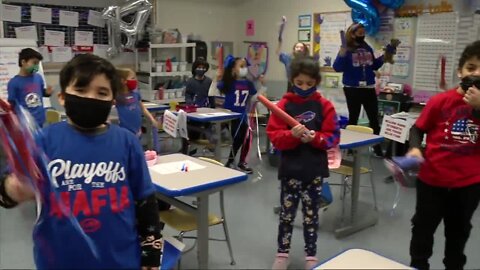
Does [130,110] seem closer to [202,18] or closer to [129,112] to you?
[129,112]

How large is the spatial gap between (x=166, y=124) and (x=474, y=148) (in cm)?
283

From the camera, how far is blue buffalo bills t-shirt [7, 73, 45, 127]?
418cm

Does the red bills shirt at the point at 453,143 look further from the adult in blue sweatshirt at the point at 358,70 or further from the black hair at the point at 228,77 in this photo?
the black hair at the point at 228,77

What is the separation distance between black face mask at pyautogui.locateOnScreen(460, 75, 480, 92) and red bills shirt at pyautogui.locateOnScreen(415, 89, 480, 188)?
0.07m

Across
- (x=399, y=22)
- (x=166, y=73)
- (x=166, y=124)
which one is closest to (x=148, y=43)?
(x=166, y=73)

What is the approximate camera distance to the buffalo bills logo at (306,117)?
2.55m

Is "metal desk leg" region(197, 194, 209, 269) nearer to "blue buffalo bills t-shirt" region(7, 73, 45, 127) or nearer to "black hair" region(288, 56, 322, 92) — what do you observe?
"black hair" region(288, 56, 322, 92)

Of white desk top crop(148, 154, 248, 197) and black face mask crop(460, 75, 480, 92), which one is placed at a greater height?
black face mask crop(460, 75, 480, 92)

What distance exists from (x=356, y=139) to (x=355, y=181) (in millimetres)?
326

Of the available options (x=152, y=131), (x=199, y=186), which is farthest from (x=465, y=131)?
(x=152, y=131)

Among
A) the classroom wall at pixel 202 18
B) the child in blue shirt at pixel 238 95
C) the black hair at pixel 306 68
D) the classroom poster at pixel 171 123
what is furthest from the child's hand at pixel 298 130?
the classroom wall at pixel 202 18

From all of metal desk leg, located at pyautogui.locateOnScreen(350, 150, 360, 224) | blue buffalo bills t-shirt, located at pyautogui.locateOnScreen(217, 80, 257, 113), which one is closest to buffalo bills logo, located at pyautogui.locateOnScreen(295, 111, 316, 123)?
metal desk leg, located at pyautogui.locateOnScreen(350, 150, 360, 224)

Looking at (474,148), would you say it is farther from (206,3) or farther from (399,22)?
(206,3)

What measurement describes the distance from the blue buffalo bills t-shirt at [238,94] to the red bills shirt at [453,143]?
3.20 m
